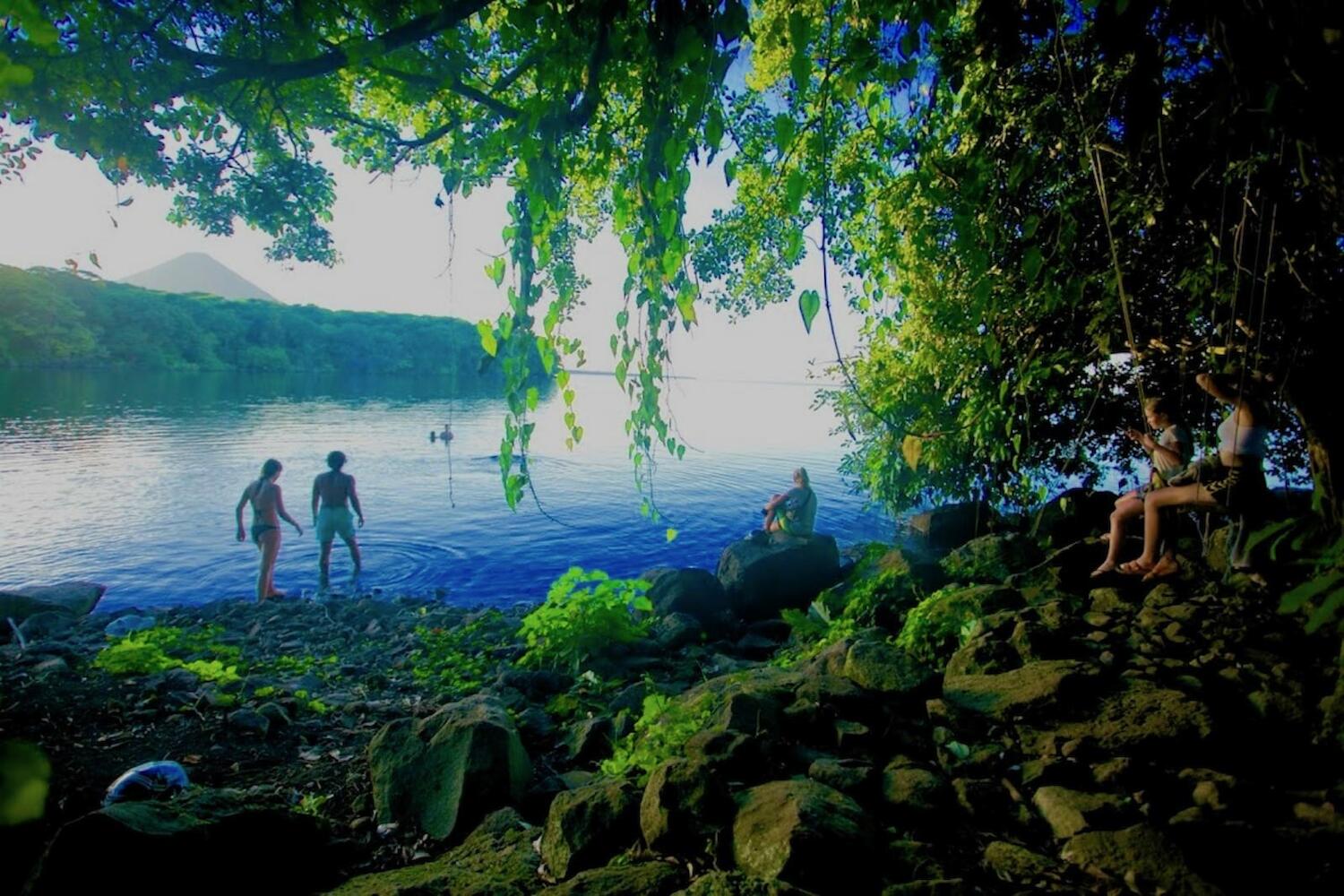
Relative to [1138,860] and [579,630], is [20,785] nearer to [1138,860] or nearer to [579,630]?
[1138,860]

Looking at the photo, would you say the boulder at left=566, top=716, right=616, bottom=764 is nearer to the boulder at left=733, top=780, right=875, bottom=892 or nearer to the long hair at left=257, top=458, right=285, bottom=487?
the boulder at left=733, top=780, right=875, bottom=892

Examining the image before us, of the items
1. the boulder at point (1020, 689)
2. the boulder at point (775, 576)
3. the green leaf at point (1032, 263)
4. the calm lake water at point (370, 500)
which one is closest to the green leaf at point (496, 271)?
the calm lake water at point (370, 500)

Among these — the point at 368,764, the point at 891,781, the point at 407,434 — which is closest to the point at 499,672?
the point at 368,764

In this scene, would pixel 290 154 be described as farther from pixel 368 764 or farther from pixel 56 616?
pixel 56 616

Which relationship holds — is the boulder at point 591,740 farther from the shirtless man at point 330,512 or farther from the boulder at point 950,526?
the boulder at point 950,526

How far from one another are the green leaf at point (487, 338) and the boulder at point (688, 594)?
23.9 ft

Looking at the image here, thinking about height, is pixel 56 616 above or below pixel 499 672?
below

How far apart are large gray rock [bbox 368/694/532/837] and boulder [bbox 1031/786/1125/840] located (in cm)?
305

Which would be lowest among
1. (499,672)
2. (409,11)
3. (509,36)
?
(499,672)

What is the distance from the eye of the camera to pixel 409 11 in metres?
3.40

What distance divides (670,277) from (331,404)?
66718 mm

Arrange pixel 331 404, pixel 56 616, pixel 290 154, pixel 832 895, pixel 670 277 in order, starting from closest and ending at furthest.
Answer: pixel 832 895 < pixel 670 277 < pixel 290 154 < pixel 56 616 < pixel 331 404

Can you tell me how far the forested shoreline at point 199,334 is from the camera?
71.8 meters

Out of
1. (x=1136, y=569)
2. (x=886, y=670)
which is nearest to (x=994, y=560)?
(x=1136, y=569)
